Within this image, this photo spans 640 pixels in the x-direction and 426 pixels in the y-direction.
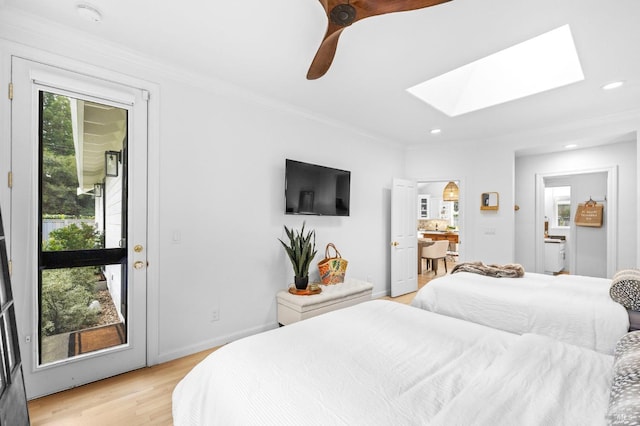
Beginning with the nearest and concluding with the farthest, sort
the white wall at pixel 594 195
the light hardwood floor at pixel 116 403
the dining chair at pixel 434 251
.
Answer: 1. the light hardwood floor at pixel 116 403
2. the white wall at pixel 594 195
3. the dining chair at pixel 434 251

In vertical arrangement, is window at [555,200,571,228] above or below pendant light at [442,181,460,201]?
below

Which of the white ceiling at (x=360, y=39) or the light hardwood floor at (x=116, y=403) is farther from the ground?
the white ceiling at (x=360, y=39)

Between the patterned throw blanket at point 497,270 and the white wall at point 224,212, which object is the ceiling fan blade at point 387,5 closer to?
the white wall at point 224,212

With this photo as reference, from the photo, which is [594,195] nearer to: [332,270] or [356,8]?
[332,270]

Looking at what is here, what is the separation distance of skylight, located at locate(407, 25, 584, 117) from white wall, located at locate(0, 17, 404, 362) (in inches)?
57.6

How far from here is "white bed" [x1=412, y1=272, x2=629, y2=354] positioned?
1.93 meters

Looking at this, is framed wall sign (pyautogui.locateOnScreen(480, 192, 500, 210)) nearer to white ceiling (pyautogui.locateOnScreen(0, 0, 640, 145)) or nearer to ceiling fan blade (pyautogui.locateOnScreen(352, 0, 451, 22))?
white ceiling (pyautogui.locateOnScreen(0, 0, 640, 145))

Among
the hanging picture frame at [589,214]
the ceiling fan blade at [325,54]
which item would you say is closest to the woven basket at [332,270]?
the ceiling fan blade at [325,54]

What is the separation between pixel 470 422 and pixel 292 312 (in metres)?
2.28

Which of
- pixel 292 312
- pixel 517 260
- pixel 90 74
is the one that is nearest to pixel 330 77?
pixel 90 74

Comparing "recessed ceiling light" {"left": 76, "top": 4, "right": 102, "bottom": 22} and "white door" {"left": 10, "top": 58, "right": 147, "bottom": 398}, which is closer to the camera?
"recessed ceiling light" {"left": 76, "top": 4, "right": 102, "bottom": 22}

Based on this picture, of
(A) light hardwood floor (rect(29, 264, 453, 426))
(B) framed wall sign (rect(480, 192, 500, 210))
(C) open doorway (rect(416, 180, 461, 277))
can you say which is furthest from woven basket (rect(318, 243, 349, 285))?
(C) open doorway (rect(416, 180, 461, 277))

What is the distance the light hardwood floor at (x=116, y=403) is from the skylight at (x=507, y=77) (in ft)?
10.8

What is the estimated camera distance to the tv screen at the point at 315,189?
324cm
